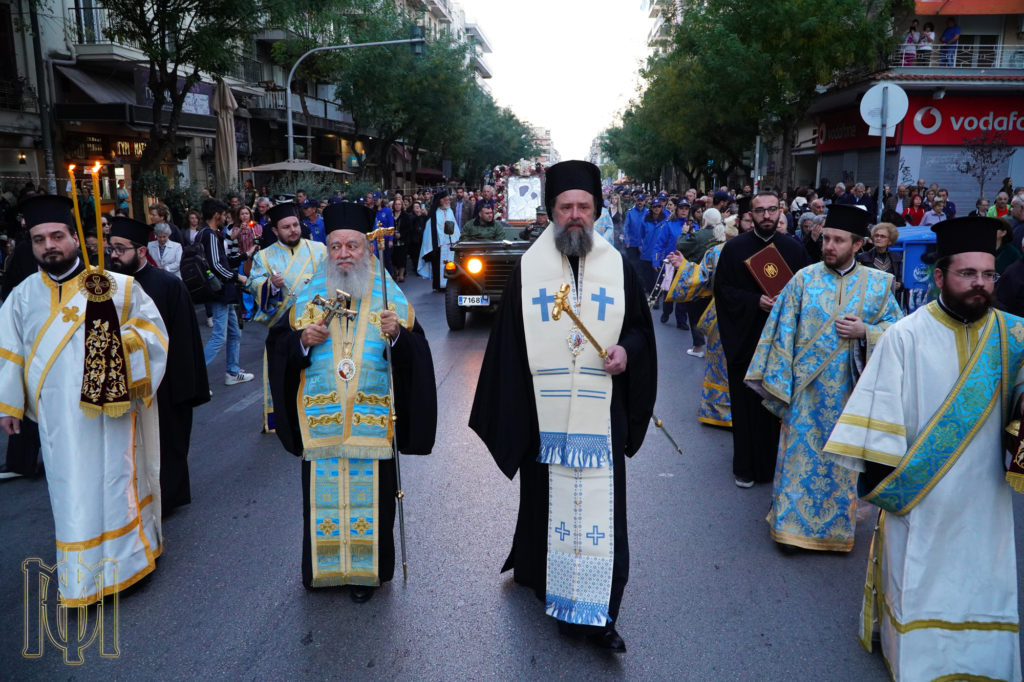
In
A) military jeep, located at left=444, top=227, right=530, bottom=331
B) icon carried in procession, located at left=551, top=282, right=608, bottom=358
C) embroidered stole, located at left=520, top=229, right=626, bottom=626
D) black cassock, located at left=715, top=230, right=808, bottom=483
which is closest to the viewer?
icon carried in procession, located at left=551, top=282, right=608, bottom=358

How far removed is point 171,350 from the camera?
5.12 meters

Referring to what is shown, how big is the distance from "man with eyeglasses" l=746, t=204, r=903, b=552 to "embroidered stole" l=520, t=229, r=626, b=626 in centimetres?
158

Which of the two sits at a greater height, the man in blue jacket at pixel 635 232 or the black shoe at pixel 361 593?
the man in blue jacket at pixel 635 232

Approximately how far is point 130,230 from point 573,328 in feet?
9.84

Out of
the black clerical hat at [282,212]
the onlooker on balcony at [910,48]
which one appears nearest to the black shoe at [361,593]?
the black clerical hat at [282,212]

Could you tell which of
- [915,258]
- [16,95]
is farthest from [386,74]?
[915,258]

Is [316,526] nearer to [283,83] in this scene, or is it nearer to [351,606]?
[351,606]

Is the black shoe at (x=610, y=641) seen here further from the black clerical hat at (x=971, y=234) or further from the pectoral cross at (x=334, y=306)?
the black clerical hat at (x=971, y=234)

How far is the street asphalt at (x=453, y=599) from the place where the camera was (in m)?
3.76

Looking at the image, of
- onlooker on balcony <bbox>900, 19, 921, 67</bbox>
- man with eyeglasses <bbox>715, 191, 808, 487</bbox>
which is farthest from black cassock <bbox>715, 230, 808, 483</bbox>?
onlooker on balcony <bbox>900, 19, 921, 67</bbox>

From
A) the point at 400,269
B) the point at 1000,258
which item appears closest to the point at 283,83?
the point at 400,269

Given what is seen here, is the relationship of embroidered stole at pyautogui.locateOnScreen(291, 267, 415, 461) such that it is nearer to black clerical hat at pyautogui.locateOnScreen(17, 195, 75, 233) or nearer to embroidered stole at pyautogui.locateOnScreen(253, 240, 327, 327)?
black clerical hat at pyautogui.locateOnScreen(17, 195, 75, 233)

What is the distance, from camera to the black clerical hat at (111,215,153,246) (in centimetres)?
520

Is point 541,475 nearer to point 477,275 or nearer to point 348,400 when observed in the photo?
point 348,400
